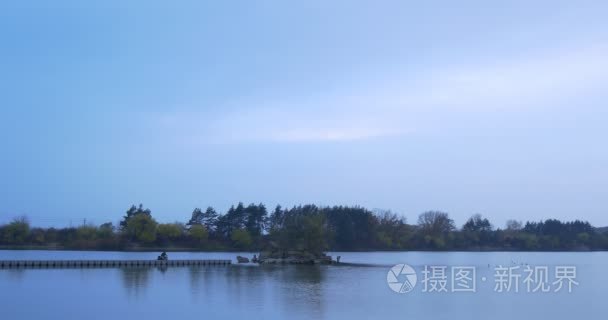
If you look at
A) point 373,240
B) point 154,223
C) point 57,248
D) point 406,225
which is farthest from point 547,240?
point 57,248

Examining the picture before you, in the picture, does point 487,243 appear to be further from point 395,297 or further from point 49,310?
point 49,310

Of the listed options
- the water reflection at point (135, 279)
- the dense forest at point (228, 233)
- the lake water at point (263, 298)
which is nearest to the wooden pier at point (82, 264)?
the water reflection at point (135, 279)

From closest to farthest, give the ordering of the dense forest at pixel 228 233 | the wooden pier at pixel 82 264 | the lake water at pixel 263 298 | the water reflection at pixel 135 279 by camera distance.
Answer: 1. the lake water at pixel 263 298
2. the water reflection at pixel 135 279
3. the wooden pier at pixel 82 264
4. the dense forest at pixel 228 233

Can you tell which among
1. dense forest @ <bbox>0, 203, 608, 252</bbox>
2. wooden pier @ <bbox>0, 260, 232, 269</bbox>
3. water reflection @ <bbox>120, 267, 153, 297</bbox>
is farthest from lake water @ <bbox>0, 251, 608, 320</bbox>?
dense forest @ <bbox>0, 203, 608, 252</bbox>

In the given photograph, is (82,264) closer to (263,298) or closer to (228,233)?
(263,298)

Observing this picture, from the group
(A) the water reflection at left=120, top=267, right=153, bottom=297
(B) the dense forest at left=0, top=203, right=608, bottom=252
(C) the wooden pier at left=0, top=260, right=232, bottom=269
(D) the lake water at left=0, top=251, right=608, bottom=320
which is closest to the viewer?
(D) the lake water at left=0, top=251, right=608, bottom=320

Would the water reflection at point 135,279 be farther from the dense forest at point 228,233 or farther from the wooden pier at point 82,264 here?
the dense forest at point 228,233

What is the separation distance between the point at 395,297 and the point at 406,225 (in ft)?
291

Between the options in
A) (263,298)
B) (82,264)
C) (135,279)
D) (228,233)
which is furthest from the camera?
(228,233)

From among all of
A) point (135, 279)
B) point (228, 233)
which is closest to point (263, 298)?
point (135, 279)

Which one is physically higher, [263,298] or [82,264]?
[82,264]

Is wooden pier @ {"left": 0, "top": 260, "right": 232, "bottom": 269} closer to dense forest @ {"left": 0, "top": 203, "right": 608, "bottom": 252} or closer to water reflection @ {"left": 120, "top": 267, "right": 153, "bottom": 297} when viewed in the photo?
water reflection @ {"left": 120, "top": 267, "right": 153, "bottom": 297}

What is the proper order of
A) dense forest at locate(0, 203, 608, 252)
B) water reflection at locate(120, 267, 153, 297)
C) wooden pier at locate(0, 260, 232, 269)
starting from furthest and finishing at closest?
dense forest at locate(0, 203, 608, 252)
wooden pier at locate(0, 260, 232, 269)
water reflection at locate(120, 267, 153, 297)

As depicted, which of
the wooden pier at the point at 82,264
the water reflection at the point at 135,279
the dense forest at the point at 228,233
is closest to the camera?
→ the water reflection at the point at 135,279
